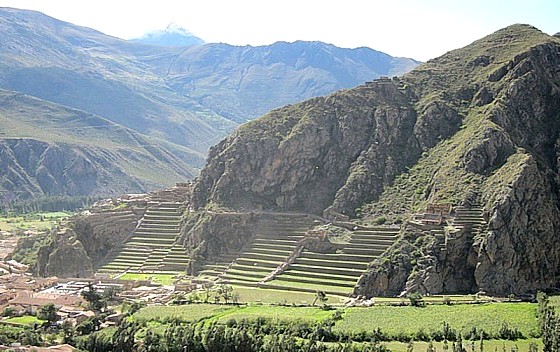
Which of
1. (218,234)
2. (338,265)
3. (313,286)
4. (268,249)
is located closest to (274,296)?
(313,286)

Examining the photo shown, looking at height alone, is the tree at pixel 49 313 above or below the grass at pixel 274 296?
below

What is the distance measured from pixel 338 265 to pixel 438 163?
725 inches

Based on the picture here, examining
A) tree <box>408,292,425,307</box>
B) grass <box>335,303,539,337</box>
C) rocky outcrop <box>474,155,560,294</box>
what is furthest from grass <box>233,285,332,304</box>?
rocky outcrop <box>474,155,560,294</box>

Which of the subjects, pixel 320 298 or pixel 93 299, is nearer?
pixel 320 298

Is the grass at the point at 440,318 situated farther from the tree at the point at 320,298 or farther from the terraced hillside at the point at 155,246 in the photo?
Result: the terraced hillside at the point at 155,246

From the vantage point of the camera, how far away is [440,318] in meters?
56.3

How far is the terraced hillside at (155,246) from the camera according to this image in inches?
3280

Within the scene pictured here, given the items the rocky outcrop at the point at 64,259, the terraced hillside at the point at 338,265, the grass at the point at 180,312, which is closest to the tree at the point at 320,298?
the terraced hillside at the point at 338,265

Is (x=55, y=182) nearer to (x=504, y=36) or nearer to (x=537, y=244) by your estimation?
(x=504, y=36)

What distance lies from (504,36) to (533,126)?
23107 mm

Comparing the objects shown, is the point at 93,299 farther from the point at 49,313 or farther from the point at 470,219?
the point at 470,219

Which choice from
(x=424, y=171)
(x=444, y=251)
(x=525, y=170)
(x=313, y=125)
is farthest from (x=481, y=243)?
(x=313, y=125)

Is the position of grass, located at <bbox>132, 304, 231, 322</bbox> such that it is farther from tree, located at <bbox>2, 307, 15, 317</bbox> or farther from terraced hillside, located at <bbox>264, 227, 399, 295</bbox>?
tree, located at <bbox>2, 307, 15, 317</bbox>

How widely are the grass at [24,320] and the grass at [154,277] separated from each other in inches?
529
